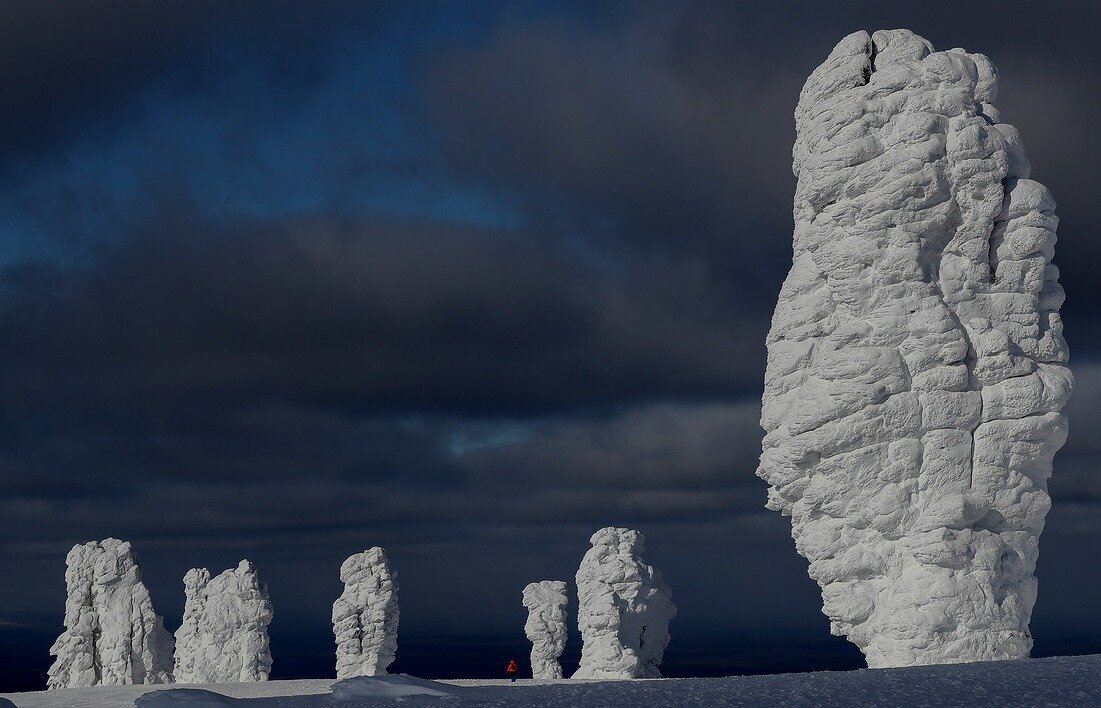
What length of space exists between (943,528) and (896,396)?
6.07ft

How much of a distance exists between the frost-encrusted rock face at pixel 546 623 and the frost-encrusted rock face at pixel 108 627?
11.7 metres

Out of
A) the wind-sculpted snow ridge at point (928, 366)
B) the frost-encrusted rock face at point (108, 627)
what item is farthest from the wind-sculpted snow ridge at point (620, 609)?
the wind-sculpted snow ridge at point (928, 366)

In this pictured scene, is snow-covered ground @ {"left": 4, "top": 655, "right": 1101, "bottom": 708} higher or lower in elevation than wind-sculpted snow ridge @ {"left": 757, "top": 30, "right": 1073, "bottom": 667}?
lower

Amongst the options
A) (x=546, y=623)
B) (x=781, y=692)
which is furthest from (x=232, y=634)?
(x=781, y=692)

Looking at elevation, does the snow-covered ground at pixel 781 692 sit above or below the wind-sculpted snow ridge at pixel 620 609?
below

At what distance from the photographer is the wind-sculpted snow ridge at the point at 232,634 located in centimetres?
4131

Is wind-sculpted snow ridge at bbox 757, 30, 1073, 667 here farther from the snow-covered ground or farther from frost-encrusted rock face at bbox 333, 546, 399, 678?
frost-encrusted rock face at bbox 333, 546, 399, 678

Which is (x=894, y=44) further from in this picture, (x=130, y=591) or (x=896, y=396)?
(x=130, y=591)

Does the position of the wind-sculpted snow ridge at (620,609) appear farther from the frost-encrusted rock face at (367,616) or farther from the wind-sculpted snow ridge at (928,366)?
the wind-sculpted snow ridge at (928,366)

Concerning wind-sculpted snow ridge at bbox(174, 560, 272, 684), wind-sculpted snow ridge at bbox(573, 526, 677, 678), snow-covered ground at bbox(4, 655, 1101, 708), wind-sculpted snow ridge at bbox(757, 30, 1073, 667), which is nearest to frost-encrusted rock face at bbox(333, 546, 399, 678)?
wind-sculpted snow ridge at bbox(174, 560, 272, 684)

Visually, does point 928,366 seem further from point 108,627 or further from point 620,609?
point 108,627

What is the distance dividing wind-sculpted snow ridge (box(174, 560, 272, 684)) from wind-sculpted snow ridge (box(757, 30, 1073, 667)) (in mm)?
26641

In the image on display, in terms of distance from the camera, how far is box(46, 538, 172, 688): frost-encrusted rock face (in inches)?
1690

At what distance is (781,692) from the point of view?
11.1m
